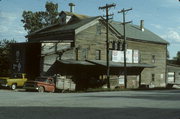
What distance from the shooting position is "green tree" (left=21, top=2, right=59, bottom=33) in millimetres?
71250

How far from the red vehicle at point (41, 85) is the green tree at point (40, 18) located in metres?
41.6

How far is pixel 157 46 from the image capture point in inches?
2165

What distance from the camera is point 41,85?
29.6 metres

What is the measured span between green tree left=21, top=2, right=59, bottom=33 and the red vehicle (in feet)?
136

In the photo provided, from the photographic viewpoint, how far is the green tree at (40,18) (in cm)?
7125

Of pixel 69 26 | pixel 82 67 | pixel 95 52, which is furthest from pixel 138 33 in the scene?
pixel 82 67

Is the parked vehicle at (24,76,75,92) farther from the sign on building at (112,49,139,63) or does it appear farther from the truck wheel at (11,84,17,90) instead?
the sign on building at (112,49,139,63)

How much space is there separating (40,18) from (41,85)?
4480 cm

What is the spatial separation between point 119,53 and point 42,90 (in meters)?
19.9
